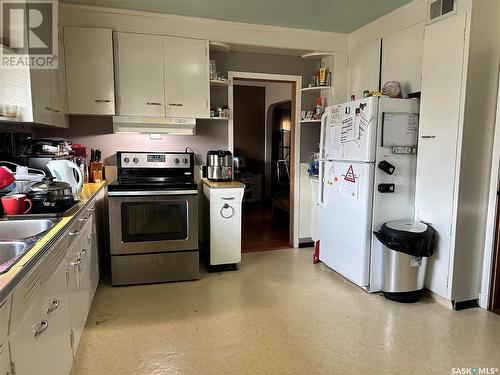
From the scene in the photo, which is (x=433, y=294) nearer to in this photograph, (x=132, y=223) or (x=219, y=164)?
(x=219, y=164)

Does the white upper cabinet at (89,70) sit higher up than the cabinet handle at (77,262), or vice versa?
the white upper cabinet at (89,70)

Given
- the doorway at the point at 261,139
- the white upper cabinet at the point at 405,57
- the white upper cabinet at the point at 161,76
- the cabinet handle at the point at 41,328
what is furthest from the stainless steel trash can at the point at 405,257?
the doorway at the point at 261,139

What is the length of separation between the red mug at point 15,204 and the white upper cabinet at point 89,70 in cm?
156


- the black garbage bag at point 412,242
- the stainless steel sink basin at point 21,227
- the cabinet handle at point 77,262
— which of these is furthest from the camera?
the black garbage bag at point 412,242

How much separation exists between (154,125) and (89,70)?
74 centimetres

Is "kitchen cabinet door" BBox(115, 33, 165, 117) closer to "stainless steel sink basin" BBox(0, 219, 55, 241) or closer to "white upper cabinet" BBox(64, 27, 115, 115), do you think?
"white upper cabinet" BBox(64, 27, 115, 115)

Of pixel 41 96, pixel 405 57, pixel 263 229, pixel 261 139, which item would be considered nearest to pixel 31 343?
pixel 41 96

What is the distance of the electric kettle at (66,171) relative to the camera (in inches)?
93.4

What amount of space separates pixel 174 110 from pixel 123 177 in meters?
0.84

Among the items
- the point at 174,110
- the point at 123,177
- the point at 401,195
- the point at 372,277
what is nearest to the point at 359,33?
the point at 401,195

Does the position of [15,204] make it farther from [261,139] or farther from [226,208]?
[261,139]

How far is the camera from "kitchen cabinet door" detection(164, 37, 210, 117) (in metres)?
3.29

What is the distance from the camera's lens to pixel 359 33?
3.69 m

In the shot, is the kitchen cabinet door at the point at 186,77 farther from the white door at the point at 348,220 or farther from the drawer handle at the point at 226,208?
the white door at the point at 348,220
